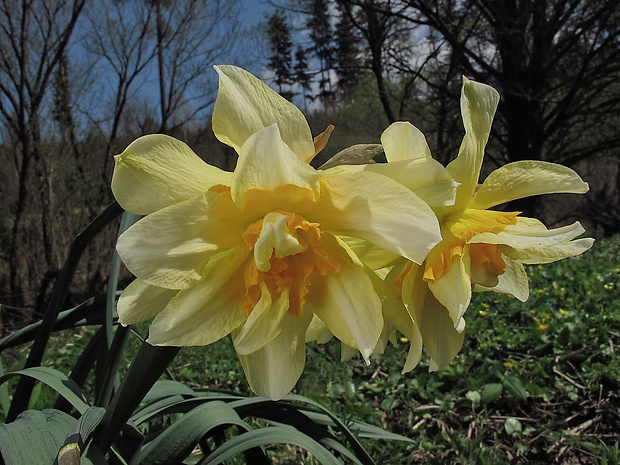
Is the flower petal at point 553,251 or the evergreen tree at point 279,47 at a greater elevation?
the evergreen tree at point 279,47

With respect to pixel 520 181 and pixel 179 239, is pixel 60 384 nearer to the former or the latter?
pixel 179 239

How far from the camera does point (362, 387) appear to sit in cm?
233

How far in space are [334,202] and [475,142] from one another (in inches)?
9.4

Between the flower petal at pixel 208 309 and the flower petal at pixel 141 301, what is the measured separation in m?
0.04

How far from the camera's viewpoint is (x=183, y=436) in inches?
35.6

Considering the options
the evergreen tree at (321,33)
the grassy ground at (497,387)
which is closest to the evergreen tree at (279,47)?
the evergreen tree at (321,33)

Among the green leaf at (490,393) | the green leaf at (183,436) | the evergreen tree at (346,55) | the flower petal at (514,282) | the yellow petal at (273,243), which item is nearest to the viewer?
the yellow petal at (273,243)

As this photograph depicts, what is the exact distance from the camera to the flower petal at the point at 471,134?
0.62m

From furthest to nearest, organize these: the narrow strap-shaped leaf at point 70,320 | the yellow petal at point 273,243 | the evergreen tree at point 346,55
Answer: the evergreen tree at point 346,55 < the narrow strap-shaped leaf at point 70,320 < the yellow petal at point 273,243

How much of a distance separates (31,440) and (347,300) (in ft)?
1.60

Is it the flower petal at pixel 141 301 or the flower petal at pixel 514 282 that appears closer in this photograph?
the flower petal at pixel 141 301

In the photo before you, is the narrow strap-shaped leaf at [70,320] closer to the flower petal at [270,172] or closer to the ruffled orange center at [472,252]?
the flower petal at [270,172]

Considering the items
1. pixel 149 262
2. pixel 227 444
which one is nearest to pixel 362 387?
pixel 227 444

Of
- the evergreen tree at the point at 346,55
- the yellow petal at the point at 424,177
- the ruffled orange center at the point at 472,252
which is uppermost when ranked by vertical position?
the evergreen tree at the point at 346,55
